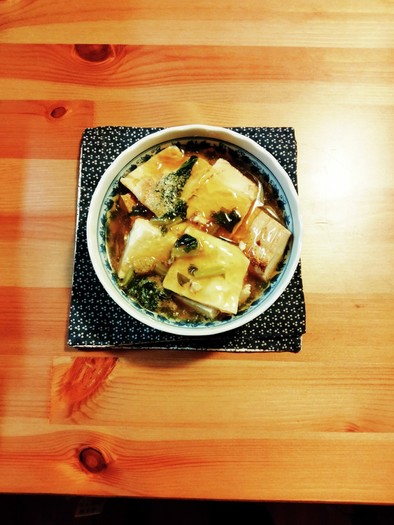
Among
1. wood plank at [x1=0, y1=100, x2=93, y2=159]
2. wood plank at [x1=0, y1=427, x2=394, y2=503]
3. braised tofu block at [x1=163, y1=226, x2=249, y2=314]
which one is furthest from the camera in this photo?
wood plank at [x1=0, y1=100, x2=93, y2=159]

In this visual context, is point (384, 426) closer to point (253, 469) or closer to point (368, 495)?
point (368, 495)

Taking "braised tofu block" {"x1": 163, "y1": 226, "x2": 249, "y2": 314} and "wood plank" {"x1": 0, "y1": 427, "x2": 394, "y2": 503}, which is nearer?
"braised tofu block" {"x1": 163, "y1": 226, "x2": 249, "y2": 314}

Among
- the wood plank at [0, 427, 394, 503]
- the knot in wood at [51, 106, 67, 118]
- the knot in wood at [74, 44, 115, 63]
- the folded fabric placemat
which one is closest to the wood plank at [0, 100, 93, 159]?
the knot in wood at [51, 106, 67, 118]

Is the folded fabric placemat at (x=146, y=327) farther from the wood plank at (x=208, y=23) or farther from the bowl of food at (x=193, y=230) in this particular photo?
the wood plank at (x=208, y=23)

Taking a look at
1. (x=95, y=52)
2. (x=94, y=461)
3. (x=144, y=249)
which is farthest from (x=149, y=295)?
(x=95, y=52)

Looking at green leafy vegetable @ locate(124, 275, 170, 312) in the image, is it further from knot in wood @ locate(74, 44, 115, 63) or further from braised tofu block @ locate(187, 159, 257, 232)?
knot in wood @ locate(74, 44, 115, 63)

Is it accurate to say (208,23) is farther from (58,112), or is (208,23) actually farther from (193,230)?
(193,230)
